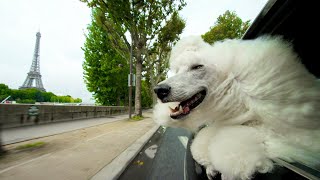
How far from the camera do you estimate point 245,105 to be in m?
1.37

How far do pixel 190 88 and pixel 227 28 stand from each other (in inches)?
1067

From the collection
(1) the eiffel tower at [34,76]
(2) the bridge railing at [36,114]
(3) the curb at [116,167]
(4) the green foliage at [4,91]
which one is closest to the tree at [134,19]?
(2) the bridge railing at [36,114]

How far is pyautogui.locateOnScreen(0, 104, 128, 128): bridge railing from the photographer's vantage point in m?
10.4

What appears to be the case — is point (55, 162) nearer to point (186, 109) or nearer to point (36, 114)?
point (186, 109)

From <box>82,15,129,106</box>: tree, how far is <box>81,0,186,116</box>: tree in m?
13.3

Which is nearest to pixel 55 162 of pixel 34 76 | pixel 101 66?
pixel 101 66

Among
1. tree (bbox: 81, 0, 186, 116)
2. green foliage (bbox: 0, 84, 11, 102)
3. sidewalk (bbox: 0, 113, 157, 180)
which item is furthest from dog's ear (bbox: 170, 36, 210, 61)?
green foliage (bbox: 0, 84, 11, 102)

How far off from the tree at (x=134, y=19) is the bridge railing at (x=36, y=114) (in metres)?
5.33

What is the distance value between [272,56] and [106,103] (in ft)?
132

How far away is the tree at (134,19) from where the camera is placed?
65.0 feet

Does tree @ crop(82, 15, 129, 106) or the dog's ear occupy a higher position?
tree @ crop(82, 15, 129, 106)

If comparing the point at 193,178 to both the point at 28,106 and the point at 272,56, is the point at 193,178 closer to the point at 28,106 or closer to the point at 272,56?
the point at 272,56

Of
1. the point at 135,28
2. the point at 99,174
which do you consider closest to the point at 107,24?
the point at 135,28

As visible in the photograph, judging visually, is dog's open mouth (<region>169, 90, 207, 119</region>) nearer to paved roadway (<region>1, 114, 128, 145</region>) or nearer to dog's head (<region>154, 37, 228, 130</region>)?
dog's head (<region>154, 37, 228, 130</region>)
